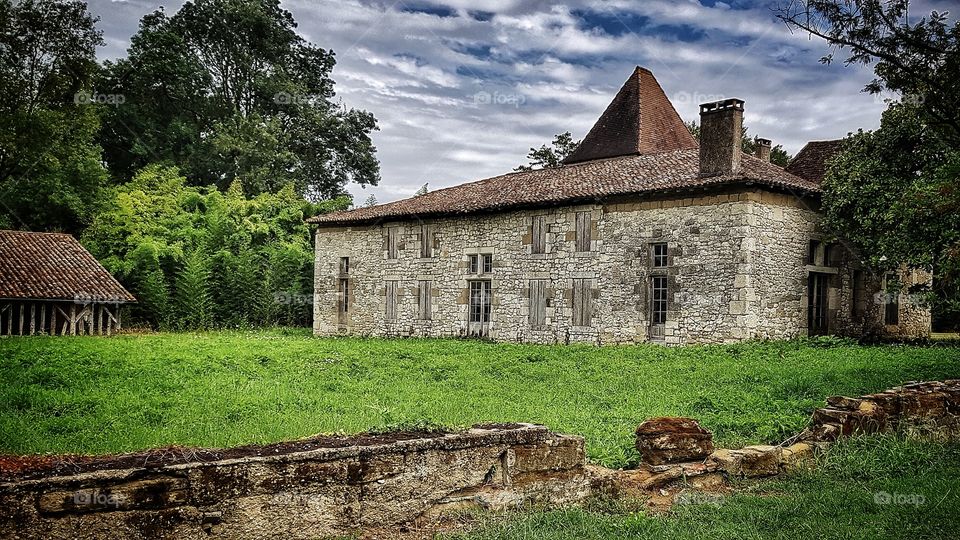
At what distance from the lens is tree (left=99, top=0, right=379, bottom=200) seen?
39250 millimetres

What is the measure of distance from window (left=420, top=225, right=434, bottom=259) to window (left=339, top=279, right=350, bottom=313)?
4111mm

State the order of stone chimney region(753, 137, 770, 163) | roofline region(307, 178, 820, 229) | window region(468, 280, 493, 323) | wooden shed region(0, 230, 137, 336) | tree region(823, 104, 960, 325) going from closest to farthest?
tree region(823, 104, 960, 325)
roofline region(307, 178, 820, 229)
wooden shed region(0, 230, 137, 336)
window region(468, 280, 493, 323)
stone chimney region(753, 137, 770, 163)

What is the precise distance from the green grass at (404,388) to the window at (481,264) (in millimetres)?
4835

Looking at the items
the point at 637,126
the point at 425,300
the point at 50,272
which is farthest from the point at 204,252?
the point at 637,126

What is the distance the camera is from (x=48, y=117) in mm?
24266

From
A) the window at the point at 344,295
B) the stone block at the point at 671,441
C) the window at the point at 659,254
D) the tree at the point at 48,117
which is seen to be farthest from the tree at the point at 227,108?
the stone block at the point at 671,441

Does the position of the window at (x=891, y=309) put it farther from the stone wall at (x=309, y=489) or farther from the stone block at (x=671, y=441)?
the stone wall at (x=309, y=489)

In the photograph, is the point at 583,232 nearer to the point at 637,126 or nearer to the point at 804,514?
the point at 637,126

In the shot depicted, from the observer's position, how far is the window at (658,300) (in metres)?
19.9

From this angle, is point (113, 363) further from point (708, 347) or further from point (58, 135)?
point (58, 135)

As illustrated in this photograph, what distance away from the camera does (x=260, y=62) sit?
42469 mm

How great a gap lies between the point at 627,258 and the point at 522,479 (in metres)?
15.0

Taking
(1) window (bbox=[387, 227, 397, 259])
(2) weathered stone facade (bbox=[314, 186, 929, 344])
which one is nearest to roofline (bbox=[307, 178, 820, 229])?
(2) weathered stone facade (bbox=[314, 186, 929, 344])

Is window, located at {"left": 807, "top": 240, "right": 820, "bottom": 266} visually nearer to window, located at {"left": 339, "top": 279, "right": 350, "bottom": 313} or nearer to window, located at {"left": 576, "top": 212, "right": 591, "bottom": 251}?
window, located at {"left": 576, "top": 212, "right": 591, "bottom": 251}
